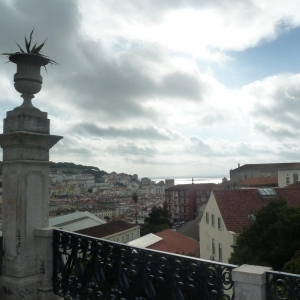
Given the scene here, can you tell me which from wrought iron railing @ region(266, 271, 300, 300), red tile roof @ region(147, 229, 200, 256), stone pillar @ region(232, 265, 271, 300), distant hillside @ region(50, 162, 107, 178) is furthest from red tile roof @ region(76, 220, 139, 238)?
distant hillside @ region(50, 162, 107, 178)

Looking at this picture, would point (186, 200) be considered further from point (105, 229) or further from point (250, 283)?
point (250, 283)

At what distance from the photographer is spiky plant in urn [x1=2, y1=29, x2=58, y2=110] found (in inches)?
164

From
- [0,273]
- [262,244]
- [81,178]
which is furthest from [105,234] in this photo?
[81,178]

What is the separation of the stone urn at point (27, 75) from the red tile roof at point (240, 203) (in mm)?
16474

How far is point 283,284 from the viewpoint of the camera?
2.43 meters

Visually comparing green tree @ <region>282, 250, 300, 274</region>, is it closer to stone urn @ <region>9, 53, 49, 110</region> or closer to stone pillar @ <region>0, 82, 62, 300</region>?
stone pillar @ <region>0, 82, 62, 300</region>

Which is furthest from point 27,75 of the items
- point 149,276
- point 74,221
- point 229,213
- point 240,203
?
point 74,221

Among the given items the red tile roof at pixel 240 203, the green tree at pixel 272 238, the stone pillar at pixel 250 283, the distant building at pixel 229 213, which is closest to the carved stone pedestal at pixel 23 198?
the stone pillar at pixel 250 283

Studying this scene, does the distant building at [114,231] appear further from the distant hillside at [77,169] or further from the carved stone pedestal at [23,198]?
the distant hillside at [77,169]

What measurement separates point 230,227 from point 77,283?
52.6ft

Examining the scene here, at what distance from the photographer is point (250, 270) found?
2.56 m

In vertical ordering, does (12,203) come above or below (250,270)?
above

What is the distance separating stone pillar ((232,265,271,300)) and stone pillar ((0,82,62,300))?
2630mm

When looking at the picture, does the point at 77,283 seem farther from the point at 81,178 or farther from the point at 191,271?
the point at 81,178
